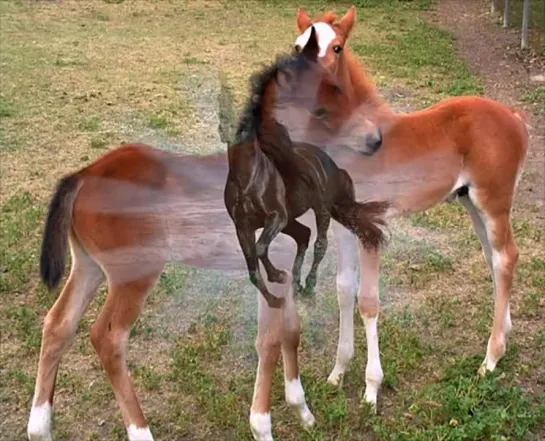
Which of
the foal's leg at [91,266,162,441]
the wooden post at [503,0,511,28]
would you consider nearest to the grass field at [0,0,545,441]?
the foal's leg at [91,266,162,441]

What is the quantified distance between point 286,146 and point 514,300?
163cm

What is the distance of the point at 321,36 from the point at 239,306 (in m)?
1.16

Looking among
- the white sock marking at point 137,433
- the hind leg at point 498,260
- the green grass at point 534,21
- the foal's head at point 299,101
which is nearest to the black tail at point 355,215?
the foal's head at point 299,101

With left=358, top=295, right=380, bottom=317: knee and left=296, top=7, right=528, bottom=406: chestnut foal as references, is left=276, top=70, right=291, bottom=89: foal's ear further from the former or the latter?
left=358, top=295, right=380, bottom=317: knee

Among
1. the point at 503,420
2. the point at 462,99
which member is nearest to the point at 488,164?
the point at 462,99

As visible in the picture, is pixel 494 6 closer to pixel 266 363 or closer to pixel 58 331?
pixel 266 363

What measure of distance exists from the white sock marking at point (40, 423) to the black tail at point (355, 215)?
904mm

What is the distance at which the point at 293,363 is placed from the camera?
2064mm

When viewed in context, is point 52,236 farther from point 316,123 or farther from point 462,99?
point 462,99

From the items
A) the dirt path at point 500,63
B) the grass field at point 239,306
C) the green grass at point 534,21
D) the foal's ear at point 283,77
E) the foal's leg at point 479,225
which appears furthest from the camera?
the green grass at point 534,21

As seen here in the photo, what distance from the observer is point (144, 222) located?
6.01 ft

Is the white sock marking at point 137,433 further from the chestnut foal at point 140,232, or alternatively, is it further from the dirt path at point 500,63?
the dirt path at point 500,63

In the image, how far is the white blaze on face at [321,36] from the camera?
1772mm

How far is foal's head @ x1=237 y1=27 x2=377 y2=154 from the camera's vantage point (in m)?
1.60
